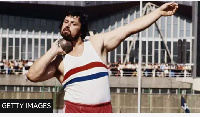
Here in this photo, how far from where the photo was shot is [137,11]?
167ft

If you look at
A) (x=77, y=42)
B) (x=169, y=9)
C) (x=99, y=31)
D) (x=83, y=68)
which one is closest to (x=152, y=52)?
(x=99, y=31)

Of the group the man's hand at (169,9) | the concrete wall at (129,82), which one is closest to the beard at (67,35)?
the man's hand at (169,9)

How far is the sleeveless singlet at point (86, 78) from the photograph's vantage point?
430cm

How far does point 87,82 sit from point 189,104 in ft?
78.3

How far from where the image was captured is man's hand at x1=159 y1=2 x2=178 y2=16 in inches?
181

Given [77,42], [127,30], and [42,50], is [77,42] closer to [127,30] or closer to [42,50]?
[127,30]

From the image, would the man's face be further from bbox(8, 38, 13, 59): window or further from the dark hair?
bbox(8, 38, 13, 59): window

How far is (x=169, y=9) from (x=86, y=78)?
0.92m

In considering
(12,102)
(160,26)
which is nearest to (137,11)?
(160,26)

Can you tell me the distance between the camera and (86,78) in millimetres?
4316

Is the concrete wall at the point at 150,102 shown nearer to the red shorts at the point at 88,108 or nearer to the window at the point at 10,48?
the window at the point at 10,48

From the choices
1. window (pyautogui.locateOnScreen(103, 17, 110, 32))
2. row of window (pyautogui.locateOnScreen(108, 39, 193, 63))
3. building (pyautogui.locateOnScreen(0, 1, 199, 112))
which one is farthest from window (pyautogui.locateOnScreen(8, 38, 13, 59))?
row of window (pyautogui.locateOnScreen(108, 39, 193, 63))

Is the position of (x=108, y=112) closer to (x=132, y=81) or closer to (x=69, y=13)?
(x=69, y=13)

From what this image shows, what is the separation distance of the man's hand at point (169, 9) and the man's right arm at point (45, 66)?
0.91m
